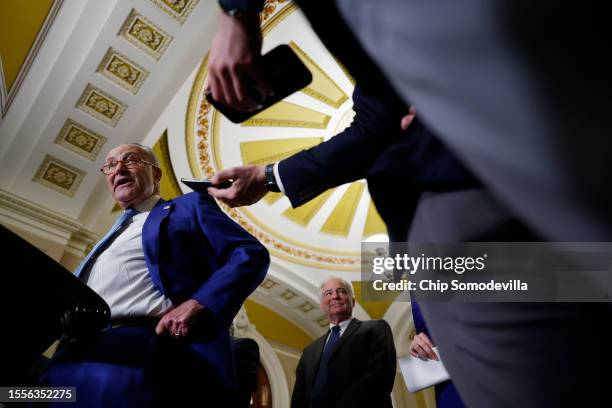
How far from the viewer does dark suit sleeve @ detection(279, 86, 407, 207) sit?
0.87 metres

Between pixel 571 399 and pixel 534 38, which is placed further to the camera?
pixel 571 399

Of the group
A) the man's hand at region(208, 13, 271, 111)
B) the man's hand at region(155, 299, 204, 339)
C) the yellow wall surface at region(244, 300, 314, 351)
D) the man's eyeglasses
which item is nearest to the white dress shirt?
the man's hand at region(155, 299, 204, 339)

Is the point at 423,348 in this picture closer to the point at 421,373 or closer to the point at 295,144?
the point at 421,373

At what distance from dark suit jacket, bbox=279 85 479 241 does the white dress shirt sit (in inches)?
26.8

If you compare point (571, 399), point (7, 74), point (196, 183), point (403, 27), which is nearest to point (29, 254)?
point (196, 183)

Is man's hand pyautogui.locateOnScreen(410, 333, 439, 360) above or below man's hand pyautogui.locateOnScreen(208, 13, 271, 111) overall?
below

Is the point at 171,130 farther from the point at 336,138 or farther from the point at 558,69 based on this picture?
the point at 558,69

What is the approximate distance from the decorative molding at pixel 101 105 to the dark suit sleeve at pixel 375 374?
3501mm

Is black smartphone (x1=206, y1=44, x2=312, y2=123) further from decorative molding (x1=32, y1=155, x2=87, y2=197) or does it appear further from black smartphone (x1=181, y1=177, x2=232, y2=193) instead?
decorative molding (x1=32, y1=155, x2=87, y2=197)

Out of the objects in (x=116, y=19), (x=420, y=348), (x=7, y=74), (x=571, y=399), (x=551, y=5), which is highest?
(x=551, y=5)

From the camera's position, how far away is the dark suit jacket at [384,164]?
2.30 ft

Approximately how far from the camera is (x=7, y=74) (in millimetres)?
4086

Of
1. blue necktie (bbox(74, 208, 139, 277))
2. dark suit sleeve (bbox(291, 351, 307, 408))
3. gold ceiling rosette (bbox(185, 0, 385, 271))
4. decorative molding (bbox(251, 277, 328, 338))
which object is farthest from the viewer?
decorative molding (bbox(251, 277, 328, 338))

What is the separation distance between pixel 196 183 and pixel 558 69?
29.7 inches
